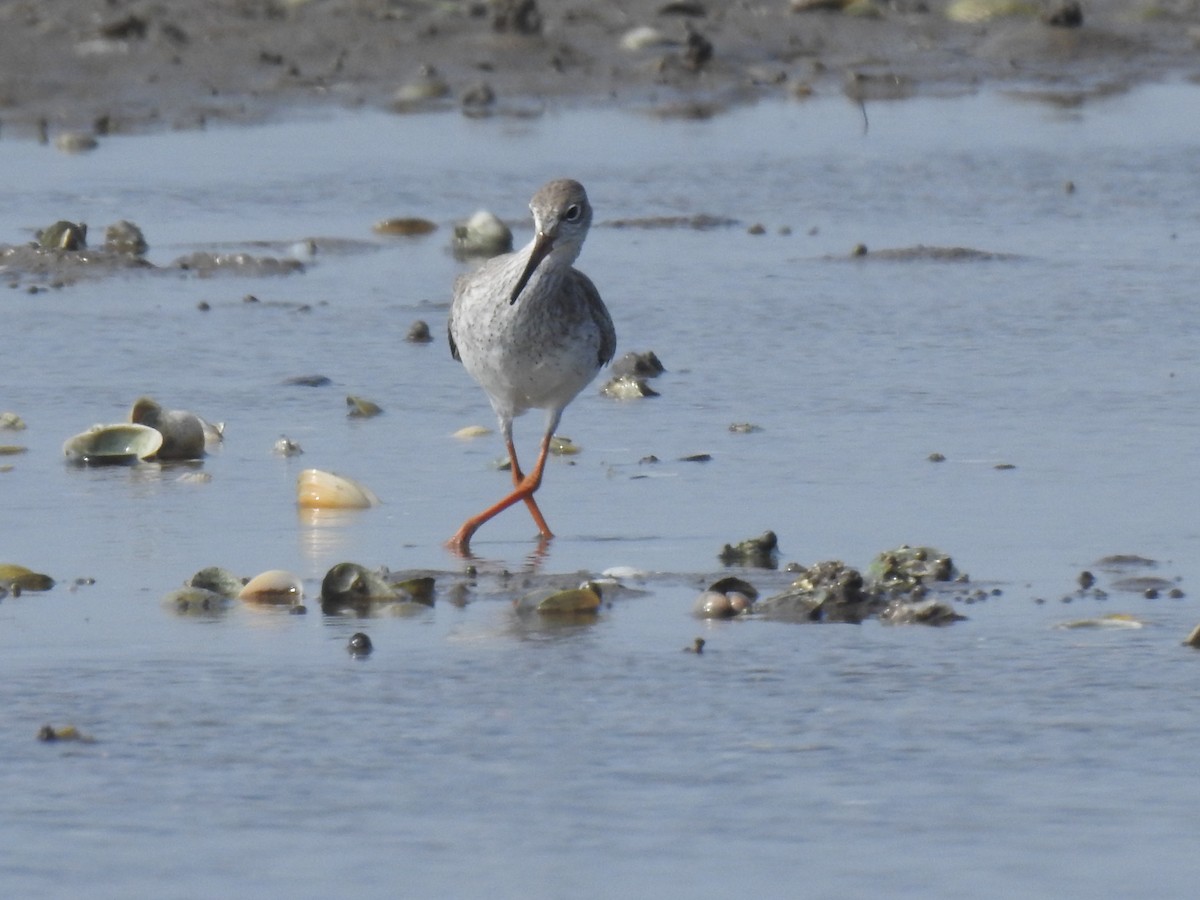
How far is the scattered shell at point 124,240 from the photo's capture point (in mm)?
13367

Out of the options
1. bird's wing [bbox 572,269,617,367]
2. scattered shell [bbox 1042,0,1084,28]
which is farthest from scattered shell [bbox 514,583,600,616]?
scattered shell [bbox 1042,0,1084,28]

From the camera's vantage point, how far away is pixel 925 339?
35.8 ft

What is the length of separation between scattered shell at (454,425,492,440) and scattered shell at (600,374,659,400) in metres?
0.70

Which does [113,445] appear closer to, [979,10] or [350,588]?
[350,588]

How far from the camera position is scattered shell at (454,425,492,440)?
939 cm

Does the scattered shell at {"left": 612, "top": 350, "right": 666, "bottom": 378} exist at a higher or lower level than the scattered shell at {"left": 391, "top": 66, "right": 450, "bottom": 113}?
lower

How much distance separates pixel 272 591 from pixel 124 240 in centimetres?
693

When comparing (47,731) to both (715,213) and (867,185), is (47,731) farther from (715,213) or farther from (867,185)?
(867,185)

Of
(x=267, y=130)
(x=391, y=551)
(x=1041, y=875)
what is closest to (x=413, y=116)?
(x=267, y=130)

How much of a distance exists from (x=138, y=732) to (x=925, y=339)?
5953 millimetres

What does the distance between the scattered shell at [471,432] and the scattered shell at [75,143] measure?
912 cm

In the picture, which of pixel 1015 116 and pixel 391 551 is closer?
pixel 391 551

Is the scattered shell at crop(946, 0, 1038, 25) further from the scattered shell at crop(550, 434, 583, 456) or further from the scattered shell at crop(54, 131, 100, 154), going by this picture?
the scattered shell at crop(550, 434, 583, 456)

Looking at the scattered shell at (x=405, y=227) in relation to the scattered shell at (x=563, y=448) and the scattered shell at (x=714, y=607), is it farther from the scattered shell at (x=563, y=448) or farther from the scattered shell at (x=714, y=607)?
the scattered shell at (x=714, y=607)
